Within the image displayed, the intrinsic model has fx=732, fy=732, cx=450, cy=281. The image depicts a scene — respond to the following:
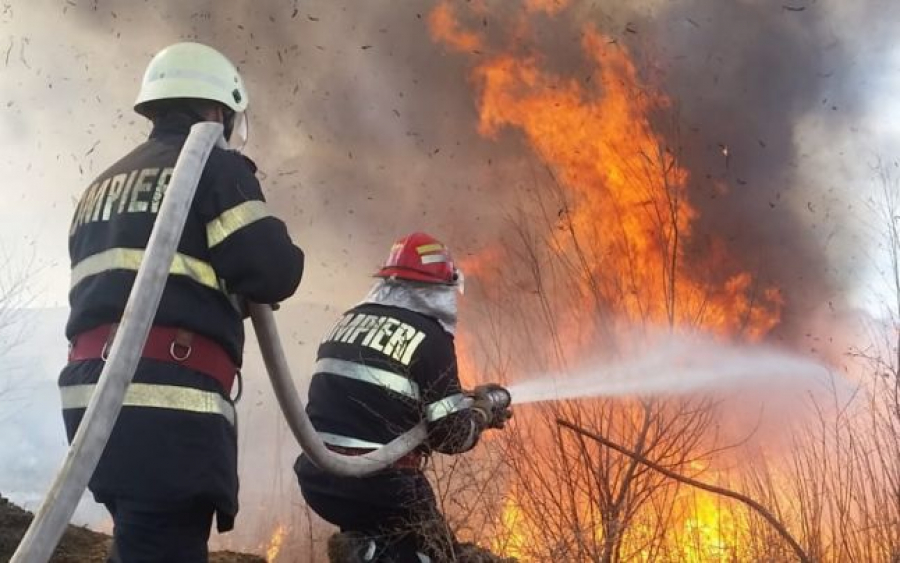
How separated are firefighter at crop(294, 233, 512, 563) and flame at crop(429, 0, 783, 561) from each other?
3.77ft

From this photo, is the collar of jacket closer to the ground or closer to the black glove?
the black glove

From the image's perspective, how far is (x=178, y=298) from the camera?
7.77ft

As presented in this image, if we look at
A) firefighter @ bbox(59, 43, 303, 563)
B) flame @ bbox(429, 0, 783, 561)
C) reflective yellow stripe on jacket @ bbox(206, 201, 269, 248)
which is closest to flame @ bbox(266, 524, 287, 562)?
flame @ bbox(429, 0, 783, 561)

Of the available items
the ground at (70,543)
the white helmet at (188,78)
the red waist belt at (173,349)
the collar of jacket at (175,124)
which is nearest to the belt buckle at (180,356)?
the red waist belt at (173,349)

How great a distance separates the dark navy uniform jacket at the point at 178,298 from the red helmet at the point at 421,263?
1.78 metres

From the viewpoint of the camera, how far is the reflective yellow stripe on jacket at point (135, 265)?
238 centimetres

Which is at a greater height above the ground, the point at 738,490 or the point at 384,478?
the point at 738,490

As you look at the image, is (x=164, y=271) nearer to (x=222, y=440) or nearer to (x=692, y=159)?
(x=222, y=440)

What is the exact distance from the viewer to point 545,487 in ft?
14.6

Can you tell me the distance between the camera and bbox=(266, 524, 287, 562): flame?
8.69m

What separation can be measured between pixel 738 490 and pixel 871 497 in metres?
0.86

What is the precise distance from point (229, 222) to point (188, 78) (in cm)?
69

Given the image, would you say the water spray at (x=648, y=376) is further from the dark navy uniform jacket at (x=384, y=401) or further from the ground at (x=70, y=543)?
the ground at (x=70, y=543)

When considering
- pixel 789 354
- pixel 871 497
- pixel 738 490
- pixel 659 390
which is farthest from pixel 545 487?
pixel 789 354
